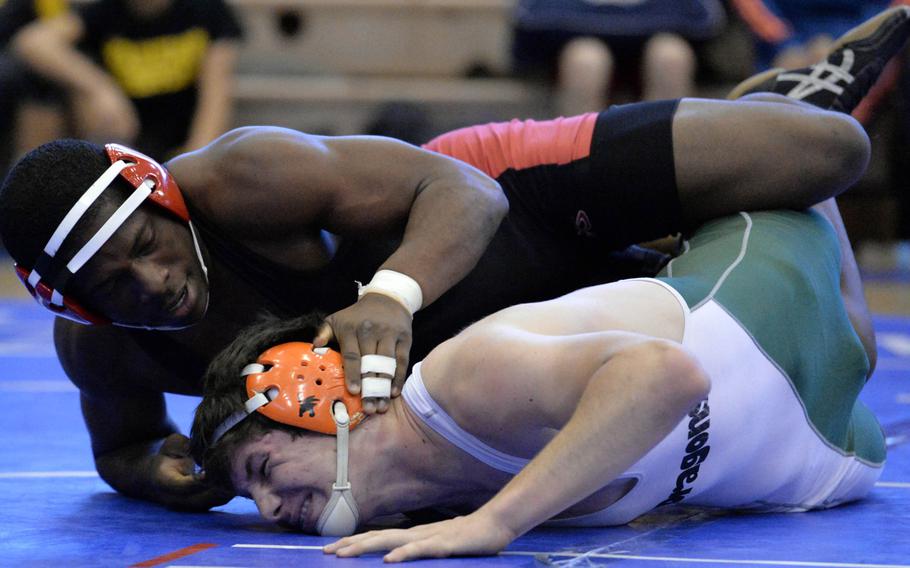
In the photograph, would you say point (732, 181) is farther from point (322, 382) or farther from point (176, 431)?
point (176, 431)

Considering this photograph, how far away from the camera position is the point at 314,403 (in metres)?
2.23

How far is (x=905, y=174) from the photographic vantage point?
774 centimetres

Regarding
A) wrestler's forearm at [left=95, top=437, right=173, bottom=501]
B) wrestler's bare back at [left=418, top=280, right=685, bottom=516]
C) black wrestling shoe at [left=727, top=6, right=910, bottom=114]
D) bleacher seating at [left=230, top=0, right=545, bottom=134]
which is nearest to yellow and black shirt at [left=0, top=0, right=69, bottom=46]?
bleacher seating at [left=230, top=0, right=545, bottom=134]

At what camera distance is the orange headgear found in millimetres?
2227

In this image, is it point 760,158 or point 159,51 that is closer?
point 760,158

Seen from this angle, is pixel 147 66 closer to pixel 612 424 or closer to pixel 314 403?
pixel 314 403

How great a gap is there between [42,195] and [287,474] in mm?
731

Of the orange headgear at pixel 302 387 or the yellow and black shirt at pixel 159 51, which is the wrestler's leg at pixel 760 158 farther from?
the yellow and black shirt at pixel 159 51

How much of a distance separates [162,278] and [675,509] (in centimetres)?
112

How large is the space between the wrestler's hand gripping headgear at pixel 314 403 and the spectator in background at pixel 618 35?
494cm

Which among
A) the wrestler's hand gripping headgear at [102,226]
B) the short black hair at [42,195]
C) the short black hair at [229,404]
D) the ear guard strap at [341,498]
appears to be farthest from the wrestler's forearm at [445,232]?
the short black hair at [42,195]

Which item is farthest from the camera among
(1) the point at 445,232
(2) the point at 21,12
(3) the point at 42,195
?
(2) the point at 21,12

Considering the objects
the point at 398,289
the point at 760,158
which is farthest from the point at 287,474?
the point at 760,158

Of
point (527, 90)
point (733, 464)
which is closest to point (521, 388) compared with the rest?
point (733, 464)
